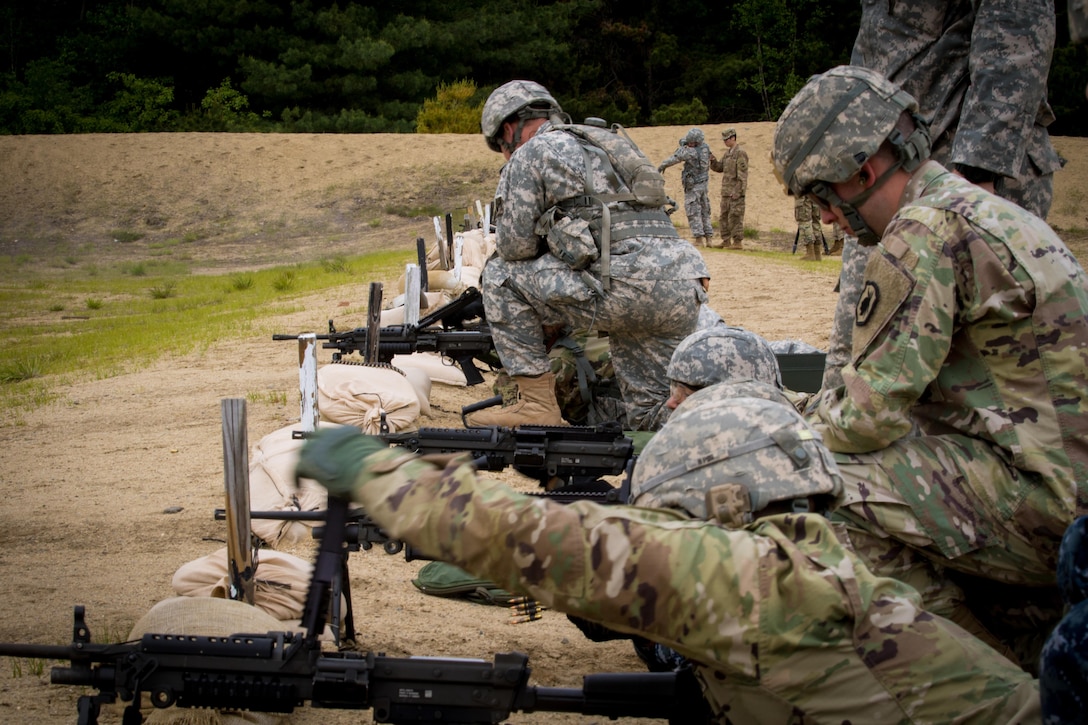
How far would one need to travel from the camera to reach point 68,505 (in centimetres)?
543

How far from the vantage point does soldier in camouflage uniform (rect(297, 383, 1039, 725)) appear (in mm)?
1935

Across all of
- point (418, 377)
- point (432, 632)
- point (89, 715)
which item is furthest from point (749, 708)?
point (418, 377)

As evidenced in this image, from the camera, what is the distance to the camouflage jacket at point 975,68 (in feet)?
12.5

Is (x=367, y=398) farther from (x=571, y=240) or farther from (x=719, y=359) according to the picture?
(x=719, y=359)

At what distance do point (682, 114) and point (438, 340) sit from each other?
26.9 metres

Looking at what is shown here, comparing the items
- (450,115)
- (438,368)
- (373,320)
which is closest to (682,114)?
(450,115)

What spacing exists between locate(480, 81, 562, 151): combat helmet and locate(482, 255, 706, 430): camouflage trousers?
75cm

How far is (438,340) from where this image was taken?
693 cm

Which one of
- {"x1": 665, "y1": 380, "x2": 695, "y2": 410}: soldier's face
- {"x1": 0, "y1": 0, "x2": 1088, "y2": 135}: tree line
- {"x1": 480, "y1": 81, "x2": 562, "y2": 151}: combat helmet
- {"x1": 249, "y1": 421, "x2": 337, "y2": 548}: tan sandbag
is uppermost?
{"x1": 0, "y1": 0, "x2": 1088, "y2": 135}: tree line

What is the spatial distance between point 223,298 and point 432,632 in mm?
11568

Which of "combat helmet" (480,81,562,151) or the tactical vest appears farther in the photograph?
"combat helmet" (480,81,562,151)

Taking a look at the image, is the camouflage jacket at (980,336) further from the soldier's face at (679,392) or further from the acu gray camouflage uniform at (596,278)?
the acu gray camouflage uniform at (596,278)

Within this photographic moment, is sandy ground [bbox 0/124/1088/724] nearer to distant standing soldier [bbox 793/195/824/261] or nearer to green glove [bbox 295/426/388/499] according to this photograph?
distant standing soldier [bbox 793/195/824/261]

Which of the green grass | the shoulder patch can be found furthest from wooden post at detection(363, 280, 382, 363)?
the shoulder patch
